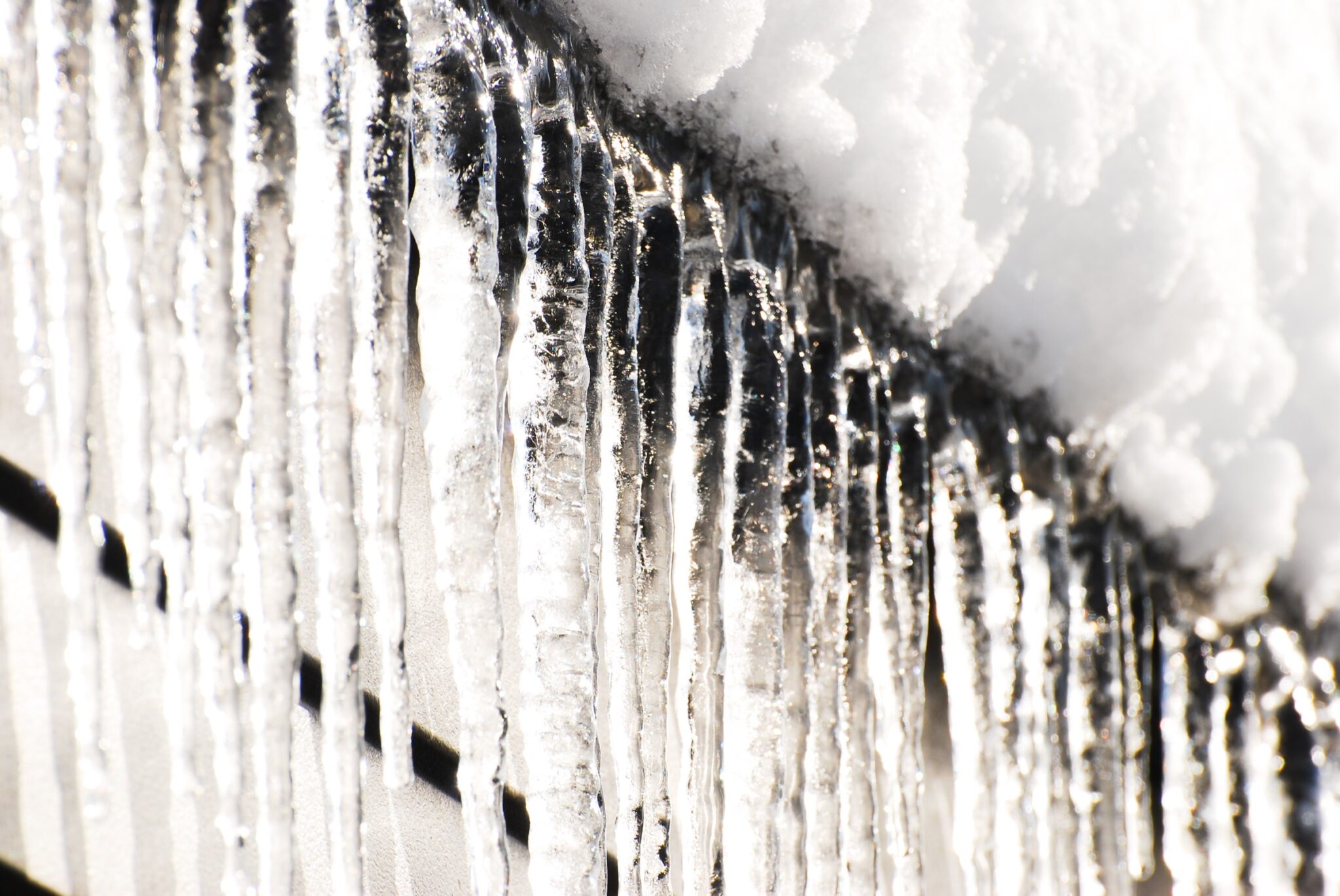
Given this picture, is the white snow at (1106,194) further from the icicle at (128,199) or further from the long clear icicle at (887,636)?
the icicle at (128,199)

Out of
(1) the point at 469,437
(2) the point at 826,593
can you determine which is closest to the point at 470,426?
(1) the point at 469,437

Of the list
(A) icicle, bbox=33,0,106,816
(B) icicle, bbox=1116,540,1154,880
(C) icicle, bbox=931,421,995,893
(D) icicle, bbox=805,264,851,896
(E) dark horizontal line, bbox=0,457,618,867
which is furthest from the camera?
(B) icicle, bbox=1116,540,1154,880

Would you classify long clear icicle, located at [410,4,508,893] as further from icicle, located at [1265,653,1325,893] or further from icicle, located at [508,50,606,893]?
icicle, located at [1265,653,1325,893]

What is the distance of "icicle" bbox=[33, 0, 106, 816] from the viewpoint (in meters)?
0.47

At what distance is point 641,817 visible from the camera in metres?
0.57

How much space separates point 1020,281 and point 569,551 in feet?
1.97

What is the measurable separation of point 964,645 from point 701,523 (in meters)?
0.35

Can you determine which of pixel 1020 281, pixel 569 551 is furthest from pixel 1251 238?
pixel 569 551

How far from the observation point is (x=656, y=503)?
608mm

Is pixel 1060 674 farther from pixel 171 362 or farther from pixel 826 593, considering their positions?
pixel 171 362

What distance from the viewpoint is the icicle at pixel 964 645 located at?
32.3 inches

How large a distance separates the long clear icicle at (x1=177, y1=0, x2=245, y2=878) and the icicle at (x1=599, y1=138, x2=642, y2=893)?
0.21 metres

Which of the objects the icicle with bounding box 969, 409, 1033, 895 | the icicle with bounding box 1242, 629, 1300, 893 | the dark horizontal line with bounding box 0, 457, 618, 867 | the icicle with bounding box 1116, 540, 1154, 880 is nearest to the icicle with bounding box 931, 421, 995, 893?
the icicle with bounding box 969, 409, 1033, 895

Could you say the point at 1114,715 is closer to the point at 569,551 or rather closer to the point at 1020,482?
the point at 1020,482
